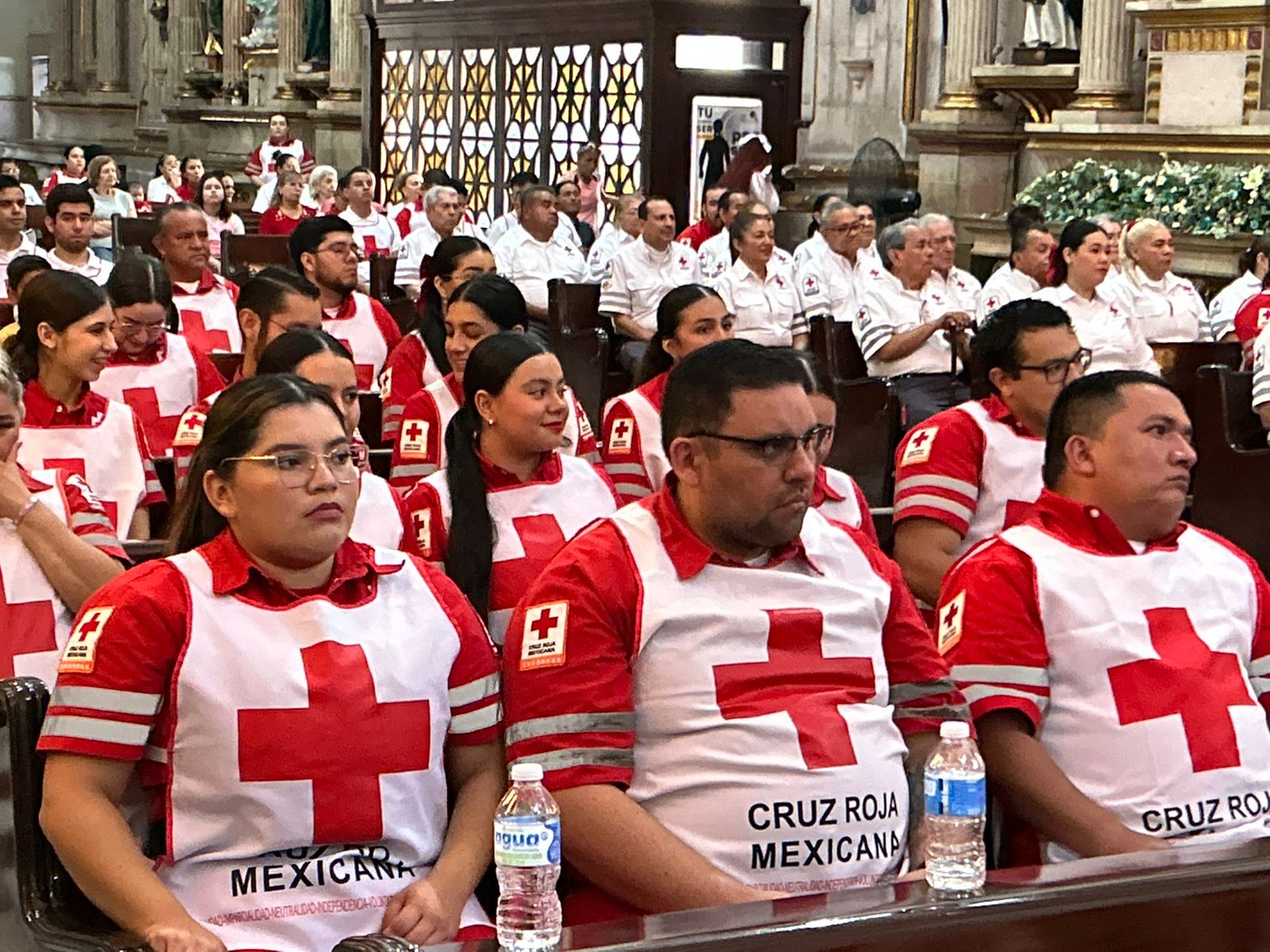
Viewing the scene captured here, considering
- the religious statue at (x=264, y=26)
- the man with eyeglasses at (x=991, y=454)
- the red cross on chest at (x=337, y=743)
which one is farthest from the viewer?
the religious statue at (x=264, y=26)

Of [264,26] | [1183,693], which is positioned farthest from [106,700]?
[264,26]

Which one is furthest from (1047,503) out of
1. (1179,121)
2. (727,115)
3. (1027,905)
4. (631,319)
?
(727,115)

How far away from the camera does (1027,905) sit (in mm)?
2238

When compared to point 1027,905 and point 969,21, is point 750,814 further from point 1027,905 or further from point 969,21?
point 969,21

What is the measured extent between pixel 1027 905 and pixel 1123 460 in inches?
49.4

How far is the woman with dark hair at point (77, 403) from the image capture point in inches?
190

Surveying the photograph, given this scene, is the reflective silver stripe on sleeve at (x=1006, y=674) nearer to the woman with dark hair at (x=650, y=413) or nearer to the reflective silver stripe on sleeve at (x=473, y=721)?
the reflective silver stripe on sleeve at (x=473, y=721)

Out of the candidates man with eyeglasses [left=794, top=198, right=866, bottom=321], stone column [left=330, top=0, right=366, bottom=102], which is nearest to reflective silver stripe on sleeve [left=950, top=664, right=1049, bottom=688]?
man with eyeglasses [left=794, top=198, right=866, bottom=321]

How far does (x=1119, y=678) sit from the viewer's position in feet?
10.3

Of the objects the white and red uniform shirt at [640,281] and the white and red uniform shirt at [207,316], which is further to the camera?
the white and red uniform shirt at [640,281]

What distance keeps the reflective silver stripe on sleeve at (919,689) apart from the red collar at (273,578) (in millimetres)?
813

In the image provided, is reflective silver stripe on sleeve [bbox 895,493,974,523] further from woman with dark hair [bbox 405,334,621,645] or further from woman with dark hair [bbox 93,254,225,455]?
woman with dark hair [bbox 93,254,225,455]

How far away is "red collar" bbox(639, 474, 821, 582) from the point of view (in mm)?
A: 2930

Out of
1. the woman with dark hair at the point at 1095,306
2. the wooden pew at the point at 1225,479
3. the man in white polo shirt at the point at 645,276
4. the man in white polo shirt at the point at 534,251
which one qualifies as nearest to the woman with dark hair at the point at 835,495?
the wooden pew at the point at 1225,479
